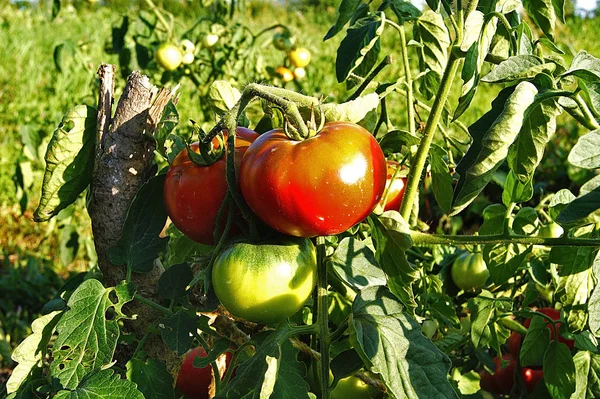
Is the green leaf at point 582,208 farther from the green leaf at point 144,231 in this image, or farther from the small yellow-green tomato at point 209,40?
the small yellow-green tomato at point 209,40

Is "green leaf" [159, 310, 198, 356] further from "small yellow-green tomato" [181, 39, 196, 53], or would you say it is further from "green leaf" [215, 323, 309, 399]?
"small yellow-green tomato" [181, 39, 196, 53]

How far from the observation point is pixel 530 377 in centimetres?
134

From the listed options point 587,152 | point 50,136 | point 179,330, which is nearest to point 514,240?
point 587,152

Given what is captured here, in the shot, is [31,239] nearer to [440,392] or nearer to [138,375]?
[138,375]

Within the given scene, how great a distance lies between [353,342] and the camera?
0.80 metres

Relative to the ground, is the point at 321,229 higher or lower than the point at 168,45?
higher

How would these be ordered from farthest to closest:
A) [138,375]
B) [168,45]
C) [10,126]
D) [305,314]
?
[10,126], [168,45], [305,314], [138,375]

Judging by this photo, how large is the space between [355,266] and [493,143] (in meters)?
0.27

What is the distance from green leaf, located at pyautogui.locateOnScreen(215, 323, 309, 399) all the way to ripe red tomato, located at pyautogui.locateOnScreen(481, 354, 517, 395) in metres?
0.68

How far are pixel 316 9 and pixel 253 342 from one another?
8.78 meters

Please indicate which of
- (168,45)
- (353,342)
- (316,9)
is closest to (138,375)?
(353,342)

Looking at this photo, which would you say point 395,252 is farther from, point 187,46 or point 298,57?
point 298,57

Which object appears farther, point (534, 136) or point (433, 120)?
point (433, 120)

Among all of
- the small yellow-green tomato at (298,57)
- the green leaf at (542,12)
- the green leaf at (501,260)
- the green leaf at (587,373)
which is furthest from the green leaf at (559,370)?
the small yellow-green tomato at (298,57)
